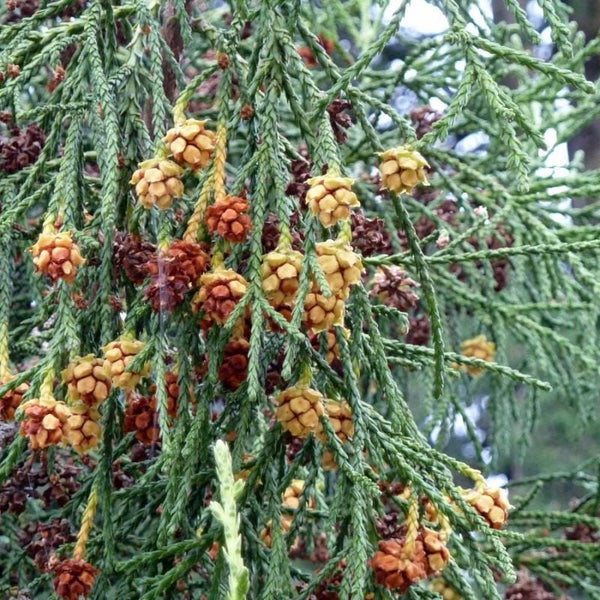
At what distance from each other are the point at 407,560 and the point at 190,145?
69 centimetres

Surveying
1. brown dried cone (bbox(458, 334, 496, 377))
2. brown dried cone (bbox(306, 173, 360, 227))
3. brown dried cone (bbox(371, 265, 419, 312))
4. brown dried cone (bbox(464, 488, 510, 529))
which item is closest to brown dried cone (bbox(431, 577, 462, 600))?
brown dried cone (bbox(458, 334, 496, 377))

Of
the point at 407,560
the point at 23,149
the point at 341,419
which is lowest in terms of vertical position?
the point at 407,560

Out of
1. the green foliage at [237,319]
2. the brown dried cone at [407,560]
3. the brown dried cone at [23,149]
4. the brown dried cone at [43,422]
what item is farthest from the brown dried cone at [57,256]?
the brown dried cone at [407,560]

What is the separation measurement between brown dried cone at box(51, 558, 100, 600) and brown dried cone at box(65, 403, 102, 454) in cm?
17

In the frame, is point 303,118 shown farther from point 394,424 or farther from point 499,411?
point 499,411

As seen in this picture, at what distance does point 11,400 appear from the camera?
1.68 meters

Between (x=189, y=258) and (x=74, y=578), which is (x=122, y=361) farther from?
(x=74, y=578)

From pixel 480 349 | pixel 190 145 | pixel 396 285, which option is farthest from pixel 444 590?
pixel 190 145

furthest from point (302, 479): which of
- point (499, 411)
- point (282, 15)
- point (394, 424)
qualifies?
point (499, 411)

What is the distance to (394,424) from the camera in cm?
167

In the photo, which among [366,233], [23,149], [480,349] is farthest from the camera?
[480,349]

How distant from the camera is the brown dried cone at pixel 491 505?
160 centimetres

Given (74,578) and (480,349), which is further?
(480,349)

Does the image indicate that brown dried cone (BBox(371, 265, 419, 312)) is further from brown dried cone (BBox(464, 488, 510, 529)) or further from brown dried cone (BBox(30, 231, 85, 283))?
brown dried cone (BBox(30, 231, 85, 283))
